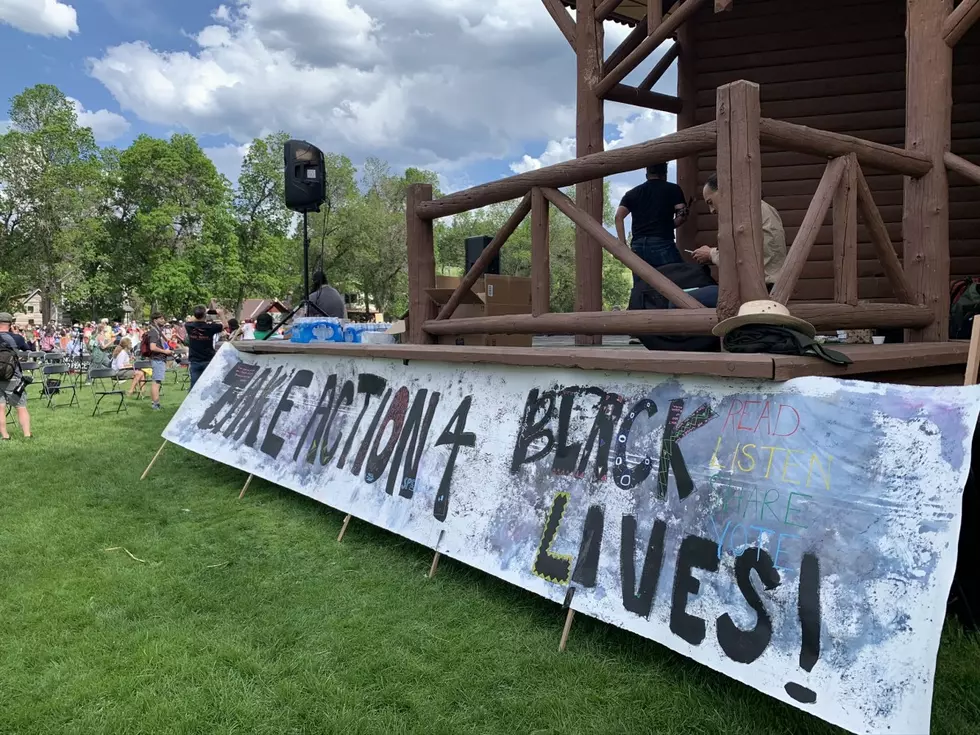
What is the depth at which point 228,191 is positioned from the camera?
51062mm

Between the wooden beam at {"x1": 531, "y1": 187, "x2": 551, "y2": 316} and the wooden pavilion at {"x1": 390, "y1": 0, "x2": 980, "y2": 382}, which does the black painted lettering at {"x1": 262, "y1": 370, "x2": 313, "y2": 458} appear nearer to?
the wooden pavilion at {"x1": 390, "y1": 0, "x2": 980, "y2": 382}

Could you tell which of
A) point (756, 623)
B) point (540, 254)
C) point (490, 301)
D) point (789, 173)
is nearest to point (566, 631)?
point (756, 623)

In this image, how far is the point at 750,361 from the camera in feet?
9.05

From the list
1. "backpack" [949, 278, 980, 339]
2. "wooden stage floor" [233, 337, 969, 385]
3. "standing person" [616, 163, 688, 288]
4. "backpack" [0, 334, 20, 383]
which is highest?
"standing person" [616, 163, 688, 288]

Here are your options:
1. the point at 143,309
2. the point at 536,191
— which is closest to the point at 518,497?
the point at 536,191

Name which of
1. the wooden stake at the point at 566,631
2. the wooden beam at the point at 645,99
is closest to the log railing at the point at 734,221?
the wooden stake at the point at 566,631

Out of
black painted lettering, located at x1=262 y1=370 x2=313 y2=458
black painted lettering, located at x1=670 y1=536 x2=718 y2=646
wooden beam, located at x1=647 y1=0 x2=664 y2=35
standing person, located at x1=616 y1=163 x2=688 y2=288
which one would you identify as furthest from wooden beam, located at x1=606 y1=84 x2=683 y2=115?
black painted lettering, located at x1=670 y1=536 x2=718 y2=646

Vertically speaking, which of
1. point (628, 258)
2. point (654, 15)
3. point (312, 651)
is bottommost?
point (312, 651)

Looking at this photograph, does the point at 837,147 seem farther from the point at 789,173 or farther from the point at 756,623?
the point at 789,173

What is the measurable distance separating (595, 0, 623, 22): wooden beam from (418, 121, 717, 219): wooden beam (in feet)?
9.07

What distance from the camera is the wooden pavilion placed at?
320 centimetres

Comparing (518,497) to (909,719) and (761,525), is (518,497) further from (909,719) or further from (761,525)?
(909,719)

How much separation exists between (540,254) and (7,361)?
773 cm

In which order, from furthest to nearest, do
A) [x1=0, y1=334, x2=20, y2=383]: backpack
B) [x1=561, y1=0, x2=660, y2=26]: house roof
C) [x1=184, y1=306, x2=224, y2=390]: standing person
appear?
[x1=184, y1=306, x2=224, y2=390]: standing person → [x1=0, y1=334, x2=20, y2=383]: backpack → [x1=561, y1=0, x2=660, y2=26]: house roof
